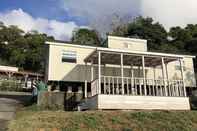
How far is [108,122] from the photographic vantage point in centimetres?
1111

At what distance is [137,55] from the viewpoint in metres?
15.4

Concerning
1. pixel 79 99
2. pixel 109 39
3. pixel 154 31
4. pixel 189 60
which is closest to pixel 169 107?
pixel 79 99

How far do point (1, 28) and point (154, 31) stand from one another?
99.4 ft

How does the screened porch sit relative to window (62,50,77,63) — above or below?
below

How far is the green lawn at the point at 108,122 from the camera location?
34.0 ft

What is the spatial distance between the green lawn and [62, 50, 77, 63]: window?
797 cm

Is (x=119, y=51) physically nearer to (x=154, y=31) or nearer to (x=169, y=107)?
(x=169, y=107)

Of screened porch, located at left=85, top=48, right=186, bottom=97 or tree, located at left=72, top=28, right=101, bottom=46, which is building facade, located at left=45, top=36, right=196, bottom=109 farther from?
tree, located at left=72, top=28, right=101, bottom=46

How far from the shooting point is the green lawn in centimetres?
1038

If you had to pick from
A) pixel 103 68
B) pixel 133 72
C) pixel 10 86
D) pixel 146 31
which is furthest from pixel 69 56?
pixel 146 31

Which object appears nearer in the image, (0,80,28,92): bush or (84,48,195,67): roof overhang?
(84,48,195,67): roof overhang

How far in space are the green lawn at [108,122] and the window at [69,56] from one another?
26.2 feet

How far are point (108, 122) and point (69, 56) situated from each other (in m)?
9.31

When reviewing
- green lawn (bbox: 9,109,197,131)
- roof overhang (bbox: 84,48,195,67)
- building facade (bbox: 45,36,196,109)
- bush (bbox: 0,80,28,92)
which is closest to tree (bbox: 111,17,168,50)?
bush (bbox: 0,80,28,92)
